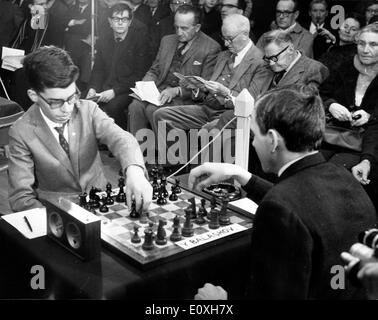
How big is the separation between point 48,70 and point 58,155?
364 millimetres

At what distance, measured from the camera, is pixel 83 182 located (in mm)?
2301

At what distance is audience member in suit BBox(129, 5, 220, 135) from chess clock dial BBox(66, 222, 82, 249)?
2.63 metres

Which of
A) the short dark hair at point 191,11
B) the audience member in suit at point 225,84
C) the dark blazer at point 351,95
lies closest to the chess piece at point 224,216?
the dark blazer at point 351,95

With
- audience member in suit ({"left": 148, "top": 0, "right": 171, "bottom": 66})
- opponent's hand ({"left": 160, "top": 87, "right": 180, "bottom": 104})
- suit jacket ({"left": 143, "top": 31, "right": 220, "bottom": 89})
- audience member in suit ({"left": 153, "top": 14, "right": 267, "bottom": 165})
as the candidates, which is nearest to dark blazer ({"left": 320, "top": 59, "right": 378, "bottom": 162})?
audience member in suit ({"left": 153, "top": 14, "right": 267, "bottom": 165})

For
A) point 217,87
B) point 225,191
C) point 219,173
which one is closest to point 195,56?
point 217,87

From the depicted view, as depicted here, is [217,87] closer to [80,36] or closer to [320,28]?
[320,28]

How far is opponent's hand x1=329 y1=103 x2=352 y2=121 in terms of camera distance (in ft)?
10.9

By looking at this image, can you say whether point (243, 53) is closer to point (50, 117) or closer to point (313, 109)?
point (50, 117)

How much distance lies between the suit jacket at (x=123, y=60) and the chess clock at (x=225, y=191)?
7.97ft

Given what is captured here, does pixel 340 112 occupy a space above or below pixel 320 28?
below

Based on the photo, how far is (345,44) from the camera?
3814 mm

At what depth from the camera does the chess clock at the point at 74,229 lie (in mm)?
1605

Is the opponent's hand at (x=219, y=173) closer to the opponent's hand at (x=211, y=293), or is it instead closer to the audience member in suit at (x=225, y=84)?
the opponent's hand at (x=211, y=293)

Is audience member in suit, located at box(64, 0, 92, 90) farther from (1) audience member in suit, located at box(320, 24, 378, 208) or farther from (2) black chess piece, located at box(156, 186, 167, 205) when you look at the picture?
(2) black chess piece, located at box(156, 186, 167, 205)
